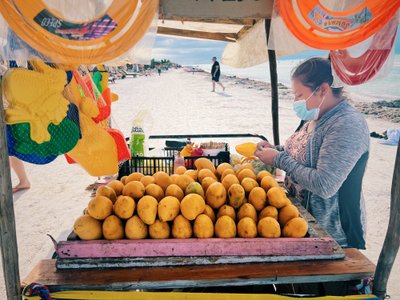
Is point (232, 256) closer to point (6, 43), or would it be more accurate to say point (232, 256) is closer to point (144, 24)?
point (144, 24)

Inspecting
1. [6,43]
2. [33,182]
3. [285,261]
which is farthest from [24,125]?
[33,182]

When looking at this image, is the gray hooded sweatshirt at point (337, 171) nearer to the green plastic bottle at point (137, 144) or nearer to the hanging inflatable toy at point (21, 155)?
the green plastic bottle at point (137, 144)

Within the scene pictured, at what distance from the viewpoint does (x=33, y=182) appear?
18.1 ft

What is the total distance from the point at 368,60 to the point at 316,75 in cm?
35

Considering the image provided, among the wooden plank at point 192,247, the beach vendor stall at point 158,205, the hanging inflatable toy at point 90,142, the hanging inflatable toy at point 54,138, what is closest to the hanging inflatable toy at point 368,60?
the beach vendor stall at point 158,205

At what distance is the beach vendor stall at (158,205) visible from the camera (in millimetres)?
1414

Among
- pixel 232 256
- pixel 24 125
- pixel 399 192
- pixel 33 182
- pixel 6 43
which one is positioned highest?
pixel 6 43

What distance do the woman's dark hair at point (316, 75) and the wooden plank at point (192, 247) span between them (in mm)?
1172

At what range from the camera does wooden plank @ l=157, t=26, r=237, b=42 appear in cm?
436

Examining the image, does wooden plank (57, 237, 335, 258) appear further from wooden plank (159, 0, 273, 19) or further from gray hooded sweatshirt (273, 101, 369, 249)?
wooden plank (159, 0, 273, 19)

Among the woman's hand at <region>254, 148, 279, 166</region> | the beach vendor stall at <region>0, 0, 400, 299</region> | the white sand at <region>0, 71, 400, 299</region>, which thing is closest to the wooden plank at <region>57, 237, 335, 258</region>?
the beach vendor stall at <region>0, 0, 400, 299</region>

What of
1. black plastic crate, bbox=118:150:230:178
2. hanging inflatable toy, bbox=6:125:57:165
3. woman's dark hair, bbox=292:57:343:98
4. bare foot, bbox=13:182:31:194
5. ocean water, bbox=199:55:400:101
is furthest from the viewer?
bare foot, bbox=13:182:31:194

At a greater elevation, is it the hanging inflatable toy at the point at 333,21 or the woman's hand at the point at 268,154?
the hanging inflatable toy at the point at 333,21

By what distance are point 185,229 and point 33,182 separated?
4815 mm
